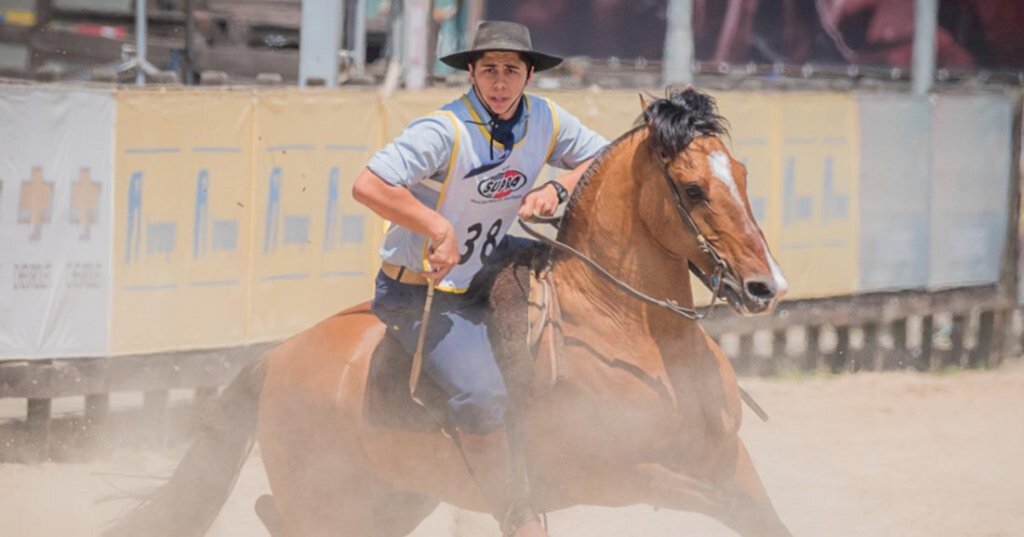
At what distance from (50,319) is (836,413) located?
537 cm

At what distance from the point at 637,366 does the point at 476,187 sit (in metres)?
0.81

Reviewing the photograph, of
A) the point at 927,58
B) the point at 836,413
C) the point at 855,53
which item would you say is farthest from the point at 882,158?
the point at 855,53

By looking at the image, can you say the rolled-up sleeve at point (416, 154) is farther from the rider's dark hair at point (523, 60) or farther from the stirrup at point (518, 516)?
the stirrup at point (518, 516)

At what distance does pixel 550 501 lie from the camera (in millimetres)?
5016

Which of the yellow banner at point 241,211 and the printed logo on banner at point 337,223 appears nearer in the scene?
the yellow banner at point 241,211

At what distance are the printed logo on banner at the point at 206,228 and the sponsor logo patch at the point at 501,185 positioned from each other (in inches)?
151

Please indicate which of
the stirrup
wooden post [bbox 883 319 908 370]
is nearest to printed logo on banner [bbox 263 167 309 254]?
the stirrup

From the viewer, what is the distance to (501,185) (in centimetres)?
492

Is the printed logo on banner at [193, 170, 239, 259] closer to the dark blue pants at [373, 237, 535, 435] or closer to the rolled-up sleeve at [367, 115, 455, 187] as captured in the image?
the dark blue pants at [373, 237, 535, 435]

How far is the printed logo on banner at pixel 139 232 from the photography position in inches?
320

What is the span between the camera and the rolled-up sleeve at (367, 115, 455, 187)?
4672mm

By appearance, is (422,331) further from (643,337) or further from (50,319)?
(50,319)

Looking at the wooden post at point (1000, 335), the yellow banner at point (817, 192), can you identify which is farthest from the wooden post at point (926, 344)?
the yellow banner at point (817, 192)

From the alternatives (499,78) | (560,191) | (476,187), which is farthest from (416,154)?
(560,191)
